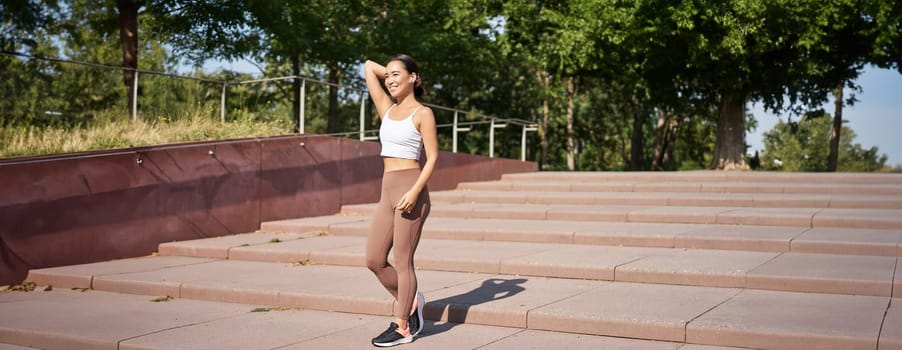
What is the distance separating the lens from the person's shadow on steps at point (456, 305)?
248 inches

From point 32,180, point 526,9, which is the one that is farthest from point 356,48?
point 32,180

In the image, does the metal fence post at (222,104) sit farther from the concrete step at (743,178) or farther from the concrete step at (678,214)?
the concrete step at (743,178)

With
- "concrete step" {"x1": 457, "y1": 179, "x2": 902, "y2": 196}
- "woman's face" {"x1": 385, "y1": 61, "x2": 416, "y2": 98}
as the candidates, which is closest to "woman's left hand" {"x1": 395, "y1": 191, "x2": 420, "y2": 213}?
"woman's face" {"x1": 385, "y1": 61, "x2": 416, "y2": 98}

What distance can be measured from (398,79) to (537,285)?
2834 millimetres

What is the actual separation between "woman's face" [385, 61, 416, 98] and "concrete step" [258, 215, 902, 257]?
189 inches

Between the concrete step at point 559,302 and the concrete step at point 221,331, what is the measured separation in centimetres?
11

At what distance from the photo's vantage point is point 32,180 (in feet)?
29.3

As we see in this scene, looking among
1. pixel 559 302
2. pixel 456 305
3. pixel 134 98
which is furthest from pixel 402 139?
pixel 134 98

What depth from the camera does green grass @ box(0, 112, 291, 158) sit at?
33.6 ft

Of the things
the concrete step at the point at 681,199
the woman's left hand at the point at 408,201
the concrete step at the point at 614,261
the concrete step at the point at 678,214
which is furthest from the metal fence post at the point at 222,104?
the woman's left hand at the point at 408,201

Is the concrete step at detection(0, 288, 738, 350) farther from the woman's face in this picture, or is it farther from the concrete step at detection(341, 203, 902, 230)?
the concrete step at detection(341, 203, 902, 230)

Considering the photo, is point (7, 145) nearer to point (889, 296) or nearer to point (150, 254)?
point (150, 254)

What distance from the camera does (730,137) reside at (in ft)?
80.8

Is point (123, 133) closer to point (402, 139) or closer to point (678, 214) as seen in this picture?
point (402, 139)
